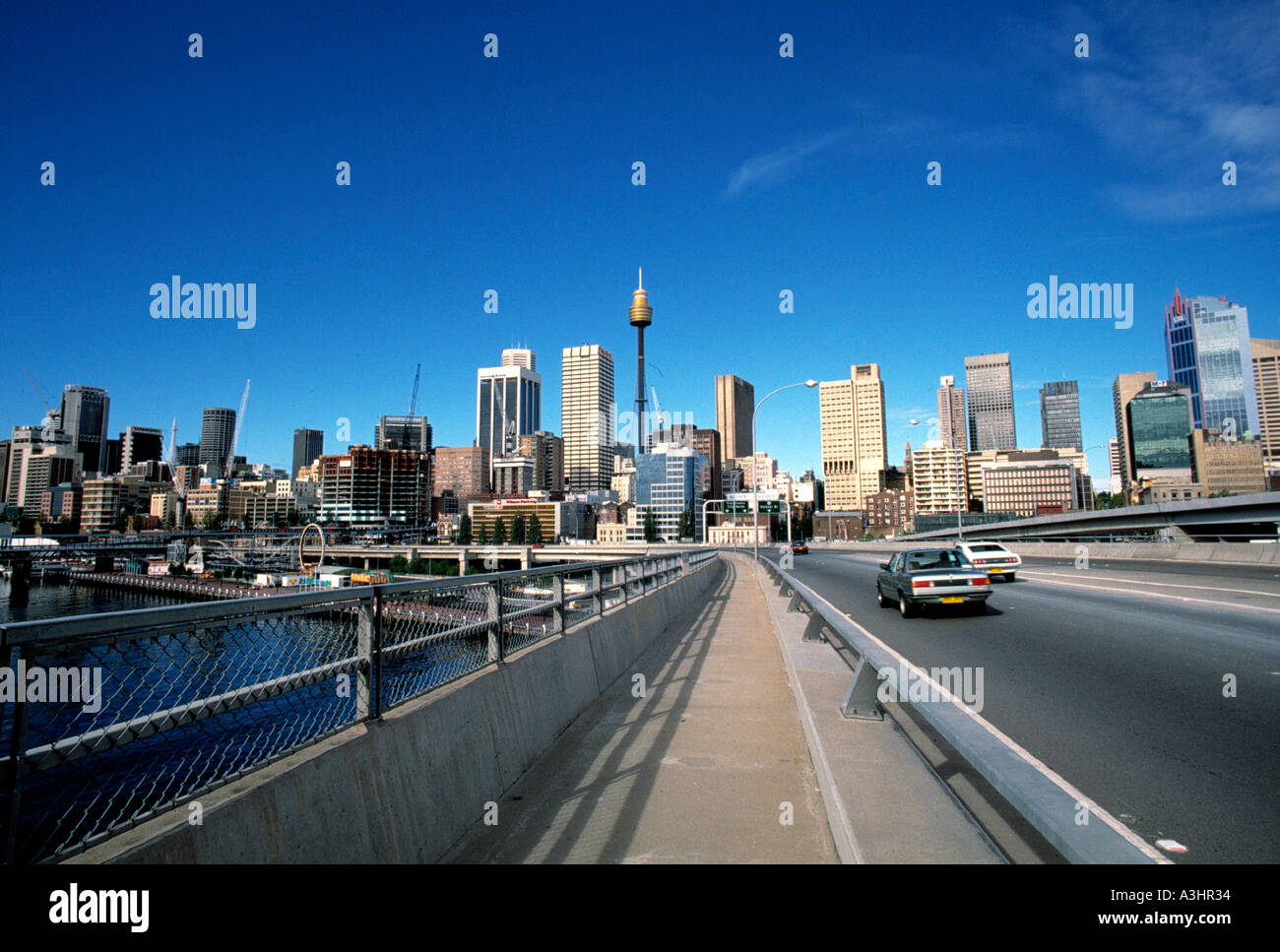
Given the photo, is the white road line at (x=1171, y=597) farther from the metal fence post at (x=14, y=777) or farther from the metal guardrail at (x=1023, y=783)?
the metal fence post at (x=14, y=777)

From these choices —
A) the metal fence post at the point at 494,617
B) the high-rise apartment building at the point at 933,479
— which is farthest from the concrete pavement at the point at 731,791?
the high-rise apartment building at the point at 933,479

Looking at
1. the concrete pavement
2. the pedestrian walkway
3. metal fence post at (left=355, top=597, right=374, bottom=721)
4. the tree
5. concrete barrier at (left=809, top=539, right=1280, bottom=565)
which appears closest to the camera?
metal fence post at (left=355, top=597, right=374, bottom=721)

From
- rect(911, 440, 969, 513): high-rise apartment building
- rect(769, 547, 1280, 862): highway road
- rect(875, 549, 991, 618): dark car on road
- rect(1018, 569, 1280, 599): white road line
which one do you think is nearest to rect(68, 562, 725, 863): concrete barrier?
rect(769, 547, 1280, 862): highway road

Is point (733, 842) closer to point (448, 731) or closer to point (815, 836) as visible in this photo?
point (815, 836)

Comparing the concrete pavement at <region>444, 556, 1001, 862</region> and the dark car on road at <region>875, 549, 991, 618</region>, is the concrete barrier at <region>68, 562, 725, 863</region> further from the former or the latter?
the dark car on road at <region>875, 549, 991, 618</region>

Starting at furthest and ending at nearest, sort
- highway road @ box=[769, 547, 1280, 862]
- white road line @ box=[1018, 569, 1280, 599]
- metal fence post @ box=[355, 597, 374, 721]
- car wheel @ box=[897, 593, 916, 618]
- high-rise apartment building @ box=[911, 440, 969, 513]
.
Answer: high-rise apartment building @ box=[911, 440, 969, 513] < white road line @ box=[1018, 569, 1280, 599] < car wheel @ box=[897, 593, 916, 618] < highway road @ box=[769, 547, 1280, 862] < metal fence post @ box=[355, 597, 374, 721]

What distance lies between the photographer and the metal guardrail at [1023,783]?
A: 10.3 ft

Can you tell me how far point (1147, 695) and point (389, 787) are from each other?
8.05 meters

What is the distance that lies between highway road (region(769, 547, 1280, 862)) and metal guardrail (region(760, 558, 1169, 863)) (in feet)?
2.02

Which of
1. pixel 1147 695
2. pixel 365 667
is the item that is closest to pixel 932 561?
pixel 1147 695

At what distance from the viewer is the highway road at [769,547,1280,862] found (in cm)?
480

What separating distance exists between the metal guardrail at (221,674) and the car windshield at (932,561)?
1175cm
